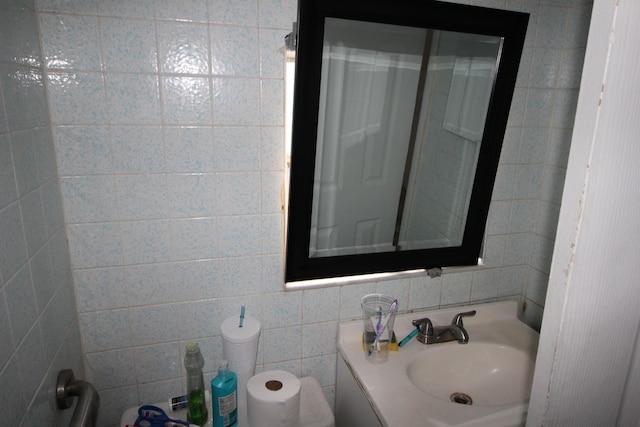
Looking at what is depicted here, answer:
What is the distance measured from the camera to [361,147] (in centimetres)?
117

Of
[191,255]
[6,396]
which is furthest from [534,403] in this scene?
[191,255]

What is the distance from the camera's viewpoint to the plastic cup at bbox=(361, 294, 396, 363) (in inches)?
47.5

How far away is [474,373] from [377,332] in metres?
0.40

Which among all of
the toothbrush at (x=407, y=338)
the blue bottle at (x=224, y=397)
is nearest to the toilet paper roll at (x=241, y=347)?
the blue bottle at (x=224, y=397)

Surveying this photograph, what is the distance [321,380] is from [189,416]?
46 cm

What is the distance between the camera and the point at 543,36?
50.3 inches

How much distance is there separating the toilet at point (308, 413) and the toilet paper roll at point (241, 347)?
0.13 m

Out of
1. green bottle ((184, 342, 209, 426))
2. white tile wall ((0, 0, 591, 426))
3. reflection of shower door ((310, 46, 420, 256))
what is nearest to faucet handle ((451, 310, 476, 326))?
white tile wall ((0, 0, 591, 426))

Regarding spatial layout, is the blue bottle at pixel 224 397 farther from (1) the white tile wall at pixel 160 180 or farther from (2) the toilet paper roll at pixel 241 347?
(1) the white tile wall at pixel 160 180

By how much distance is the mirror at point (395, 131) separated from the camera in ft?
3.41

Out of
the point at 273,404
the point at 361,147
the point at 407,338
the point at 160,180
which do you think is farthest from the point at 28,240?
the point at 407,338

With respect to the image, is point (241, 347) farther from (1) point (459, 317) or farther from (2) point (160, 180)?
(1) point (459, 317)

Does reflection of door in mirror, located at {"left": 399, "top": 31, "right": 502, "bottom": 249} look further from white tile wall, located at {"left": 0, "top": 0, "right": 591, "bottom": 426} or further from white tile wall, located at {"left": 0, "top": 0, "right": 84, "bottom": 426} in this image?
white tile wall, located at {"left": 0, "top": 0, "right": 84, "bottom": 426}

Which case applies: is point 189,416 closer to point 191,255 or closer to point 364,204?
point 191,255
